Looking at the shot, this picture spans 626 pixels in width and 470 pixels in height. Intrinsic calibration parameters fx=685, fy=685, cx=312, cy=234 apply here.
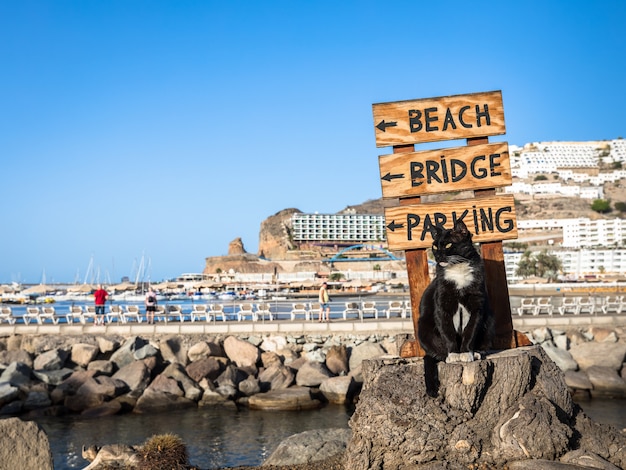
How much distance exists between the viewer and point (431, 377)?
19.2 feet

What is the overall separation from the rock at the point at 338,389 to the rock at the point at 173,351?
441cm

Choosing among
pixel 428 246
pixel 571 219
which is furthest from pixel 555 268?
pixel 428 246

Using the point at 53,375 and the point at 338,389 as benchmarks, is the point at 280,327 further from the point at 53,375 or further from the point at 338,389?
the point at 53,375

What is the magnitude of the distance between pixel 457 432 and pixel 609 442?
5.08 ft

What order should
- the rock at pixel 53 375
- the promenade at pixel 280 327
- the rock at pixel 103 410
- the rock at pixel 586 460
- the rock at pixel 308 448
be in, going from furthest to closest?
the promenade at pixel 280 327 < the rock at pixel 53 375 < the rock at pixel 103 410 < the rock at pixel 308 448 < the rock at pixel 586 460

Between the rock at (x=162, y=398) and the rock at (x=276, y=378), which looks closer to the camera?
the rock at (x=162, y=398)

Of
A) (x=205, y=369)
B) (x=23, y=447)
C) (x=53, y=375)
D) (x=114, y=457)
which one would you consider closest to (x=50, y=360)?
(x=53, y=375)

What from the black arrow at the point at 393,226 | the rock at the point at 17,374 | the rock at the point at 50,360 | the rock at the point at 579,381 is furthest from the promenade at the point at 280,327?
the black arrow at the point at 393,226

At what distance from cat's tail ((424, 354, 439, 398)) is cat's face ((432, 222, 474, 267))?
867 mm

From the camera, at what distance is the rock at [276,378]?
57.7ft

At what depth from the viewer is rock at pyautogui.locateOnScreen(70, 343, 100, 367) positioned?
19219 millimetres

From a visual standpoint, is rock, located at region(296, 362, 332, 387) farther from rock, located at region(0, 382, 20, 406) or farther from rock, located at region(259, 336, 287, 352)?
rock, located at region(0, 382, 20, 406)

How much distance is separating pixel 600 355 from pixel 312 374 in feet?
25.4

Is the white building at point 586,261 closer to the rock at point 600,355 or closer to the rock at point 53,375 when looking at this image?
the rock at point 600,355
